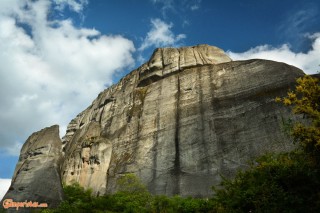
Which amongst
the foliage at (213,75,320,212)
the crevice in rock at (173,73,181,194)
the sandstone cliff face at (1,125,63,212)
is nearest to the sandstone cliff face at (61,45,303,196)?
the crevice in rock at (173,73,181,194)

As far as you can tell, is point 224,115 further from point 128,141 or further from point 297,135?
point 297,135

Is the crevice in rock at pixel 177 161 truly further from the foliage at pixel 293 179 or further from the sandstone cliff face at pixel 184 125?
the foliage at pixel 293 179

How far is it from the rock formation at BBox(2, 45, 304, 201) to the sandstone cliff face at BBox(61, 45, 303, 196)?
0.25 feet

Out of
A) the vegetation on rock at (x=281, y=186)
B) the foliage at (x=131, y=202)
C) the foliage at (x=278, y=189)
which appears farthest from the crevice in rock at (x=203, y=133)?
the foliage at (x=278, y=189)

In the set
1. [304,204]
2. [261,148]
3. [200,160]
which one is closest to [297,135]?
[304,204]

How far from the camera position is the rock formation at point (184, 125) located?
1062 inches

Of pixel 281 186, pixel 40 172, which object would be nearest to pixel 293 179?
pixel 281 186

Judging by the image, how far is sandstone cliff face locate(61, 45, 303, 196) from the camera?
2702cm

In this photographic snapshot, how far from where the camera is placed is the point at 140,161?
31.8 metres

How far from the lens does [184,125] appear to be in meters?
31.2

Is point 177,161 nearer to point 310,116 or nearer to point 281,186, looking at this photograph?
point 281,186

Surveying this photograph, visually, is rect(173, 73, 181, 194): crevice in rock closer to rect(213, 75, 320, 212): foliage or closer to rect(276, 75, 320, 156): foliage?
rect(213, 75, 320, 212): foliage

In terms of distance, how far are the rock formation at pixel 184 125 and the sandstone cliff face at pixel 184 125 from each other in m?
0.08

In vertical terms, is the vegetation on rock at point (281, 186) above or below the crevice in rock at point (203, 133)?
below
